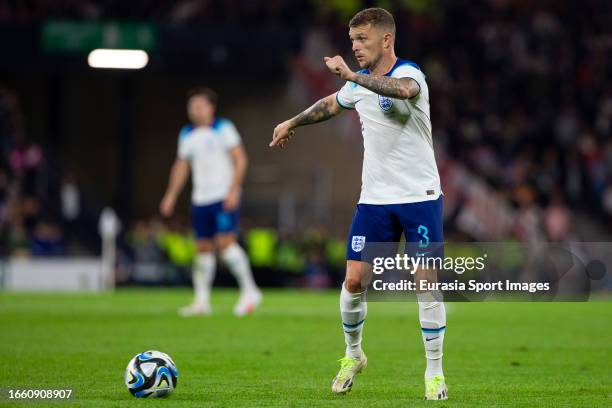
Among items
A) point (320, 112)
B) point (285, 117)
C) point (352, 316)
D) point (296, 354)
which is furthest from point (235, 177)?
point (285, 117)

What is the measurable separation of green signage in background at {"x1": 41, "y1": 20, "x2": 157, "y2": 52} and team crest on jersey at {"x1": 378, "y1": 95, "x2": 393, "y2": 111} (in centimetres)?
1907

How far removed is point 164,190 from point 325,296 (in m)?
11.3

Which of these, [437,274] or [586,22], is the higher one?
[586,22]

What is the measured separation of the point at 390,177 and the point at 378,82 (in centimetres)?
74

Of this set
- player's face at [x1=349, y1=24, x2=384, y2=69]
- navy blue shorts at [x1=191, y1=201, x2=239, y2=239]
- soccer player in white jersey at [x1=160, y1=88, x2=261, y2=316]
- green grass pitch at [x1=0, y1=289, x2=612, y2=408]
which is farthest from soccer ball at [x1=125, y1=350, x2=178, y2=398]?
navy blue shorts at [x1=191, y1=201, x2=239, y2=239]

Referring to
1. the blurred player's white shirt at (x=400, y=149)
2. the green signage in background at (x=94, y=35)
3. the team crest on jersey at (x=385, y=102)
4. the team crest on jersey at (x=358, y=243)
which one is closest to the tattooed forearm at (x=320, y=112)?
the blurred player's white shirt at (x=400, y=149)

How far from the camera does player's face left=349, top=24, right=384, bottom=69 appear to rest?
23.1 ft

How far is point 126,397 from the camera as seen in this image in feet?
22.5

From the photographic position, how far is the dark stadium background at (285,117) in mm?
23938

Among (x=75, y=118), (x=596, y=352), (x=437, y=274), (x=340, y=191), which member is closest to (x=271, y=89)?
(x=340, y=191)

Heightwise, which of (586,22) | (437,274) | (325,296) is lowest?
(325,296)

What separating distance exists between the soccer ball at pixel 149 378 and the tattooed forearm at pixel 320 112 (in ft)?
5.82

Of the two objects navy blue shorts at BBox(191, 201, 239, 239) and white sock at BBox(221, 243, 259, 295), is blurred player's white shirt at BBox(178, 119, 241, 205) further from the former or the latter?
white sock at BBox(221, 243, 259, 295)

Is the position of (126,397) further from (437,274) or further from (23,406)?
(437,274)
